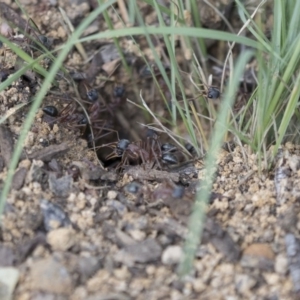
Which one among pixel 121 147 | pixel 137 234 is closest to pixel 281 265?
pixel 137 234

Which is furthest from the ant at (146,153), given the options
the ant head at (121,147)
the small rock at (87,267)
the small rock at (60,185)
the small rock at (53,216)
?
the small rock at (87,267)

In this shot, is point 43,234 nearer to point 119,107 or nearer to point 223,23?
point 119,107

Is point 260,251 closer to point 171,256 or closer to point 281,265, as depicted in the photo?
point 281,265

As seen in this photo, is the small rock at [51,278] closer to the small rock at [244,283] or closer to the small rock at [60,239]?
the small rock at [60,239]

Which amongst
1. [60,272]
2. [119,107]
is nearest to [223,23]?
[119,107]

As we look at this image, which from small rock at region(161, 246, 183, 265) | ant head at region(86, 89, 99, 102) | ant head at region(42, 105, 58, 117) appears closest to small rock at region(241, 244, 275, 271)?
small rock at region(161, 246, 183, 265)
